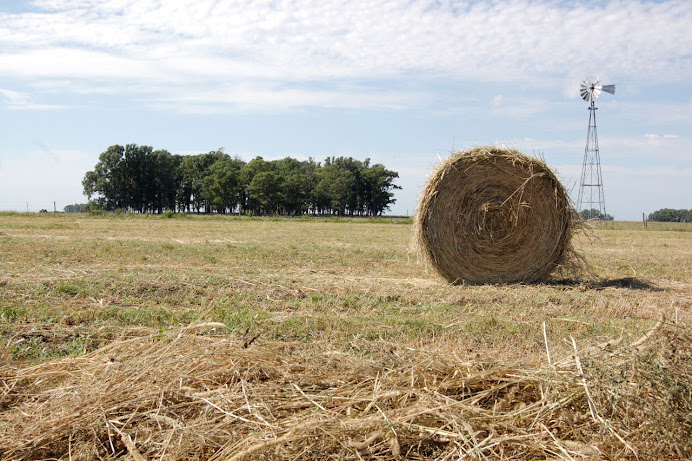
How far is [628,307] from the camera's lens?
784 cm

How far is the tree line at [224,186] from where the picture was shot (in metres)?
88.1

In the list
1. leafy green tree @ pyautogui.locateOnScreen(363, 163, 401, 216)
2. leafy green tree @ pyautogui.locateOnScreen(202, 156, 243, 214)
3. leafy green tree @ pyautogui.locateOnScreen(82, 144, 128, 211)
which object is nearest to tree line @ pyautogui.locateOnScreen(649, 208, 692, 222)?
leafy green tree @ pyautogui.locateOnScreen(363, 163, 401, 216)

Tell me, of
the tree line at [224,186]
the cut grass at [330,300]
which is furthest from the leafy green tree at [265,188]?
the cut grass at [330,300]

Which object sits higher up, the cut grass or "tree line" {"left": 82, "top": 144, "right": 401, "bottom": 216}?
"tree line" {"left": 82, "top": 144, "right": 401, "bottom": 216}

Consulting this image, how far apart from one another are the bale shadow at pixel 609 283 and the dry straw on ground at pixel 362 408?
6.96 meters

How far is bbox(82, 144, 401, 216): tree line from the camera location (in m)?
88.1

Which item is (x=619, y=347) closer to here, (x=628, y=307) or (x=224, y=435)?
(x=224, y=435)

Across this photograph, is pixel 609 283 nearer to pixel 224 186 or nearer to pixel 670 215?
pixel 224 186

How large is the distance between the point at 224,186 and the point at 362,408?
87123 millimetres

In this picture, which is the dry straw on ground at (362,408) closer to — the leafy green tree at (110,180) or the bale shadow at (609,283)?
the bale shadow at (609,283)

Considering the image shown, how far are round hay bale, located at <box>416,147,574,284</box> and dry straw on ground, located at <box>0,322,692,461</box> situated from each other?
6.70m

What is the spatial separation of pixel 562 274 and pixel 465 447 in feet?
28.9

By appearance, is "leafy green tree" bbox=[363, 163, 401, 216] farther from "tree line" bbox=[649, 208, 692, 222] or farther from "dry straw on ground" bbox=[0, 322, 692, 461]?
"dry straw on ground" bbox=[0, 322, 692, 461]

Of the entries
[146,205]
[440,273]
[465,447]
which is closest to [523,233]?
[440,273]
